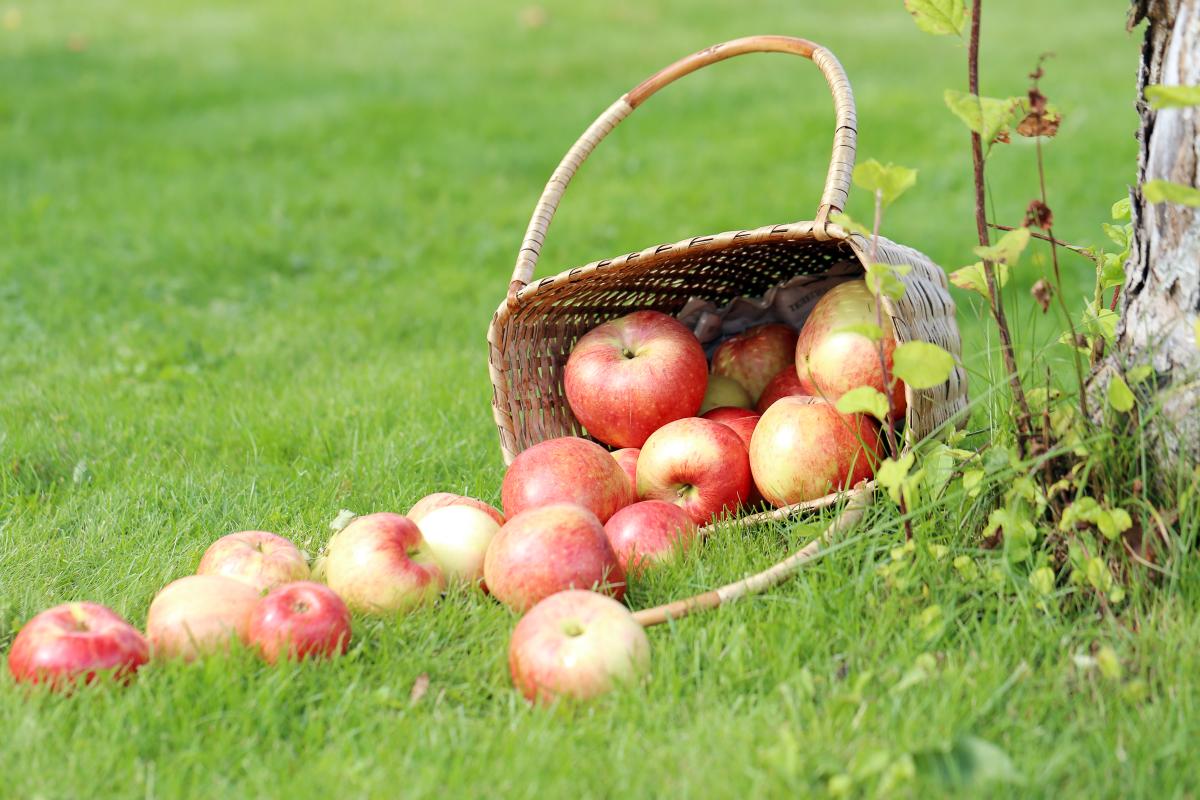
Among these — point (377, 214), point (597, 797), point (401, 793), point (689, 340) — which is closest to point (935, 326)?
point (689, 340)

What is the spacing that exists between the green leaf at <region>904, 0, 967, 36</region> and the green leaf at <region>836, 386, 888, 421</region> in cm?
61

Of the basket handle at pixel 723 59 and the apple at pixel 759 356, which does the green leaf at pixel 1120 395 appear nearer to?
the basket handle at pixel 723 59

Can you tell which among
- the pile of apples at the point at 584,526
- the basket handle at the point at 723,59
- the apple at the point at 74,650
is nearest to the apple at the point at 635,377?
the pile of apples at the point at 584,526

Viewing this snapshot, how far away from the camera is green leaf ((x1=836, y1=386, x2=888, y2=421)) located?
1.98 meters

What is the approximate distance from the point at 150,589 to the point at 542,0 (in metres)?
10.9

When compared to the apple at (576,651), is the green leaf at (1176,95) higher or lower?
higher

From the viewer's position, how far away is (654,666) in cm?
193

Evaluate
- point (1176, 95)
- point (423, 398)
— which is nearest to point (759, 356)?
point (423, 398)

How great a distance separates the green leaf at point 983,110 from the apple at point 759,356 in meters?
1.10

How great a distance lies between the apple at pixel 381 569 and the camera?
2148 millimetres

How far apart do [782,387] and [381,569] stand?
115cm

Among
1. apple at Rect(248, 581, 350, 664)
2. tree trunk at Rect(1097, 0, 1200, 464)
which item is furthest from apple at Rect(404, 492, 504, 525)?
tree trunk at Rect(1097, 0, 1200, 464)

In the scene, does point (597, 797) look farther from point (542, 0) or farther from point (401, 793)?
point (542, 0)

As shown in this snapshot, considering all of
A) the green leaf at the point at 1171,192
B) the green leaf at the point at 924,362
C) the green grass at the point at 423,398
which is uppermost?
the green leaf at the point at 1171,192
